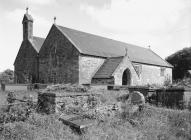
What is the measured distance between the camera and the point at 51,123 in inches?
245

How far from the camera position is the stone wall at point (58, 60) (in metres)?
24.7

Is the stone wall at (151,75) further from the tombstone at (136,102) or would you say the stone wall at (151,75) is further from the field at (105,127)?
the field at (105,127)

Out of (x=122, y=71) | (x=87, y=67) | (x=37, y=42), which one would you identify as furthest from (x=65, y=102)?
(x=37, y=42)

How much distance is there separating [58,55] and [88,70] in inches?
198

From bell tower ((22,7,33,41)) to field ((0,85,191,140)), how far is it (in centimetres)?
2685

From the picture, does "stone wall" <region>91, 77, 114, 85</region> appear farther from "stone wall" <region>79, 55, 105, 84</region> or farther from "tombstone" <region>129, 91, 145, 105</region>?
"tombstone" <region>129, 91, 145, 105</region>

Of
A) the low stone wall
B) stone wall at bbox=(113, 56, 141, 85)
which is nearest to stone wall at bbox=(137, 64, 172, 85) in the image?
stone wall at bbox=(113, 56, 141, 85)

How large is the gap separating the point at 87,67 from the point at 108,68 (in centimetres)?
261

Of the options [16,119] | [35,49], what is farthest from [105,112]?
[35,49]

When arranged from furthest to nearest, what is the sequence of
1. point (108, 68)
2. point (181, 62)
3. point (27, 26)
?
point (181, 62) < point (27, 26) < point (108, 68)

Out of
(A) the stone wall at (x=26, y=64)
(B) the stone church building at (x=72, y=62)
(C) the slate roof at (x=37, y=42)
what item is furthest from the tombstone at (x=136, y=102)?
(C) the slate roof at (x=37, y=42)

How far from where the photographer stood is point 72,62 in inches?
974

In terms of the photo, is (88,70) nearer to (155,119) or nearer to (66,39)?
(66,39)

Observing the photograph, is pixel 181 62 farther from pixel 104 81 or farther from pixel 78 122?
pixel 78 122
